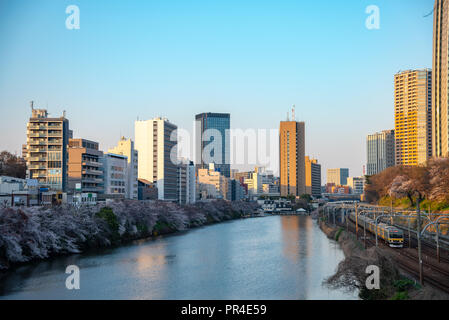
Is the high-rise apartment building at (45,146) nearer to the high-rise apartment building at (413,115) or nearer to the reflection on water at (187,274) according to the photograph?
the reflection on water at (187,274)

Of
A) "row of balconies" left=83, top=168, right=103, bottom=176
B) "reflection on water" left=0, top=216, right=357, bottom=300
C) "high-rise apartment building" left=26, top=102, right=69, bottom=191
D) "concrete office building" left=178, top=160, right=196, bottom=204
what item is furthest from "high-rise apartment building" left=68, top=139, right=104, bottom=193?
"concrete office building" left=178, top=160, right=196, bottom=204

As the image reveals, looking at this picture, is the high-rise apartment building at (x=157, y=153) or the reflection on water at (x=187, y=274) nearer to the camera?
the reflection on water at (x=187, y=274)

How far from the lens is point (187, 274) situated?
123 feet

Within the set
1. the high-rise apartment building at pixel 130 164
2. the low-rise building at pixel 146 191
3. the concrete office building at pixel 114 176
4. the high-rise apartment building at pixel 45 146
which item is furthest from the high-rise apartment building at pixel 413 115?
the high-rise apartment building at pixel 45 146

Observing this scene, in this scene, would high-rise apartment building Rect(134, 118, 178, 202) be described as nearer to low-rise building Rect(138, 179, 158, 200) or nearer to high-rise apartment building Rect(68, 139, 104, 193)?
low-rise building Rect(138, 179, 158, 200)

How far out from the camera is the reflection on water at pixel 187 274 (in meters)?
30.2

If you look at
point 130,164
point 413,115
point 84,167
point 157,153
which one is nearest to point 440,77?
point 413,115

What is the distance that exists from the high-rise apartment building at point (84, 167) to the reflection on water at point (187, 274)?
2842cm

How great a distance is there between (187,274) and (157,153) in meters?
90.6

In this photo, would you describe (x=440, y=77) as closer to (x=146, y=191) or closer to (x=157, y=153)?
(x=157, y=153)

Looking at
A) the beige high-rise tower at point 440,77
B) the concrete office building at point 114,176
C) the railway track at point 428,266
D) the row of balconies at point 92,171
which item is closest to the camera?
the railway track at point 428,266

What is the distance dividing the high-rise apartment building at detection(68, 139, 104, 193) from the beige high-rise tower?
78625 millimetres
